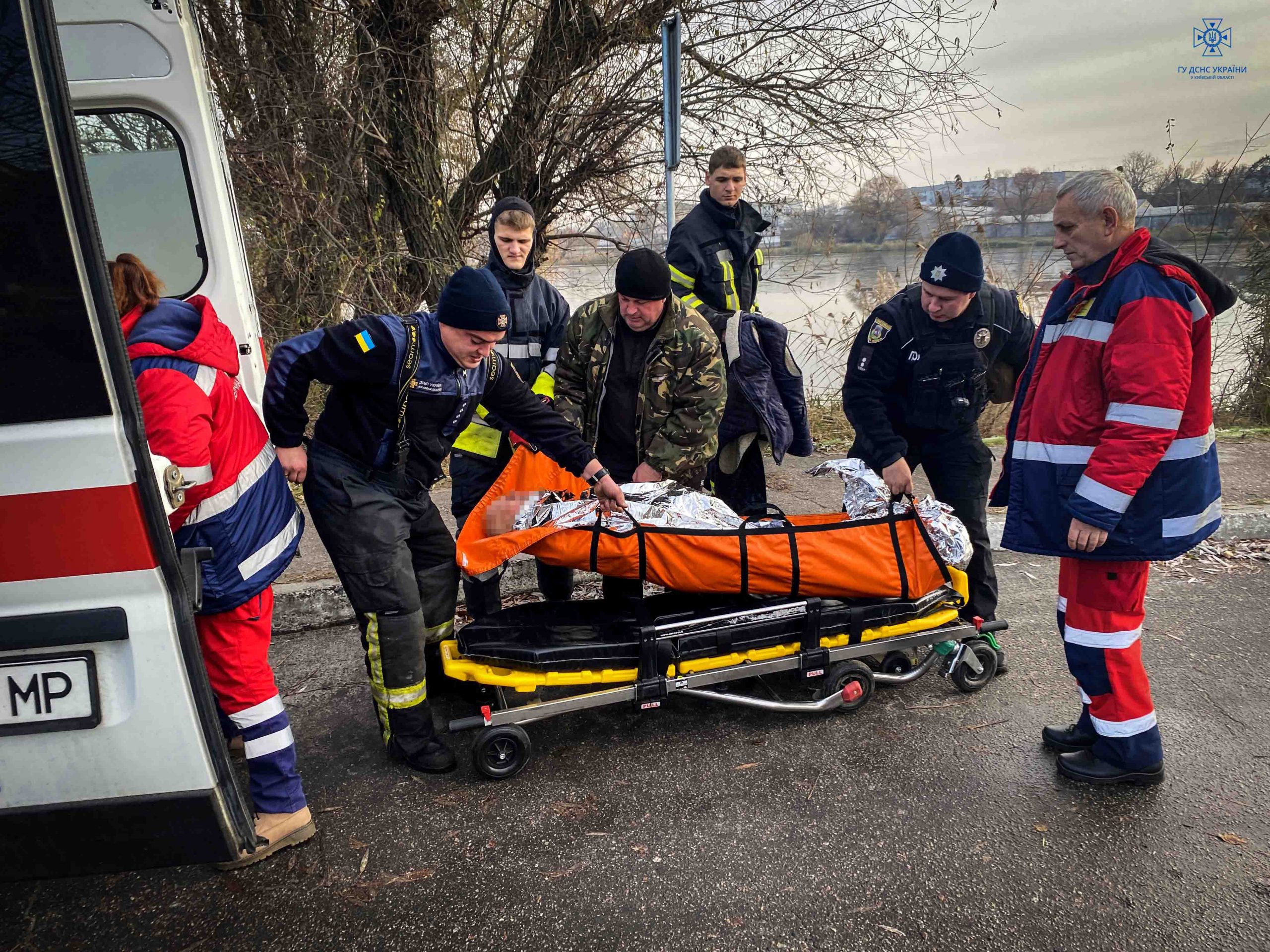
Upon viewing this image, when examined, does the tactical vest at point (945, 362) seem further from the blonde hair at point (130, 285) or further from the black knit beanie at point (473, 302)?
the blonde hair at point (130, 285)

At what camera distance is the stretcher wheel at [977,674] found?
319cm

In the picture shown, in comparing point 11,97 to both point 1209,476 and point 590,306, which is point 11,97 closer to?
point 590,306

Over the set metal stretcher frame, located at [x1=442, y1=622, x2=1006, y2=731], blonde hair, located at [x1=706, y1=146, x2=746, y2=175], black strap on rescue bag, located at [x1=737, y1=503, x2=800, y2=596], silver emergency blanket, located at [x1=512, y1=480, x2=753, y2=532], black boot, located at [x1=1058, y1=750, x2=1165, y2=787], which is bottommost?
black boot, located at [x1=1058, y1=750, x2=1165, y2=787]

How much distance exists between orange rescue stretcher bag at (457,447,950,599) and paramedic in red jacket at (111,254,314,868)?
2.41ft

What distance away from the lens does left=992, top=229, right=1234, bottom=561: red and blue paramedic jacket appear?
7.70 feet

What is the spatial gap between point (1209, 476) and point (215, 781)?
9.68 feet

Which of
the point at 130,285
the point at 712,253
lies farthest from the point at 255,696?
the point at 712,253

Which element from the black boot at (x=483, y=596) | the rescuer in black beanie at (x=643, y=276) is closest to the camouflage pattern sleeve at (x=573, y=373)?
the rescuer in black beanie at (x=643, y=276)

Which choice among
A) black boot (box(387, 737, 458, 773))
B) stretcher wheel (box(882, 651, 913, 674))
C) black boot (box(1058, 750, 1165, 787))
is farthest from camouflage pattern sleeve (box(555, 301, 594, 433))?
black boot (box(1058, 750, 1165, 787))

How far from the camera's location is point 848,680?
9.95ft

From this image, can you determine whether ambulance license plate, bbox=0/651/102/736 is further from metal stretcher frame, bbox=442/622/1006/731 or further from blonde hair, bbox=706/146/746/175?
blonde hair, bbox=706/146/746/175

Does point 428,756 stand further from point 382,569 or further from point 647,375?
point 647,375

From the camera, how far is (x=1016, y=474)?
2.75 meters

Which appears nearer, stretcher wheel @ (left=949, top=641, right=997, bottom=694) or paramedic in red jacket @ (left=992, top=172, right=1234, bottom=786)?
paramedic in red jacket @ (left=992, top=172, right=1234, bottom=786)
